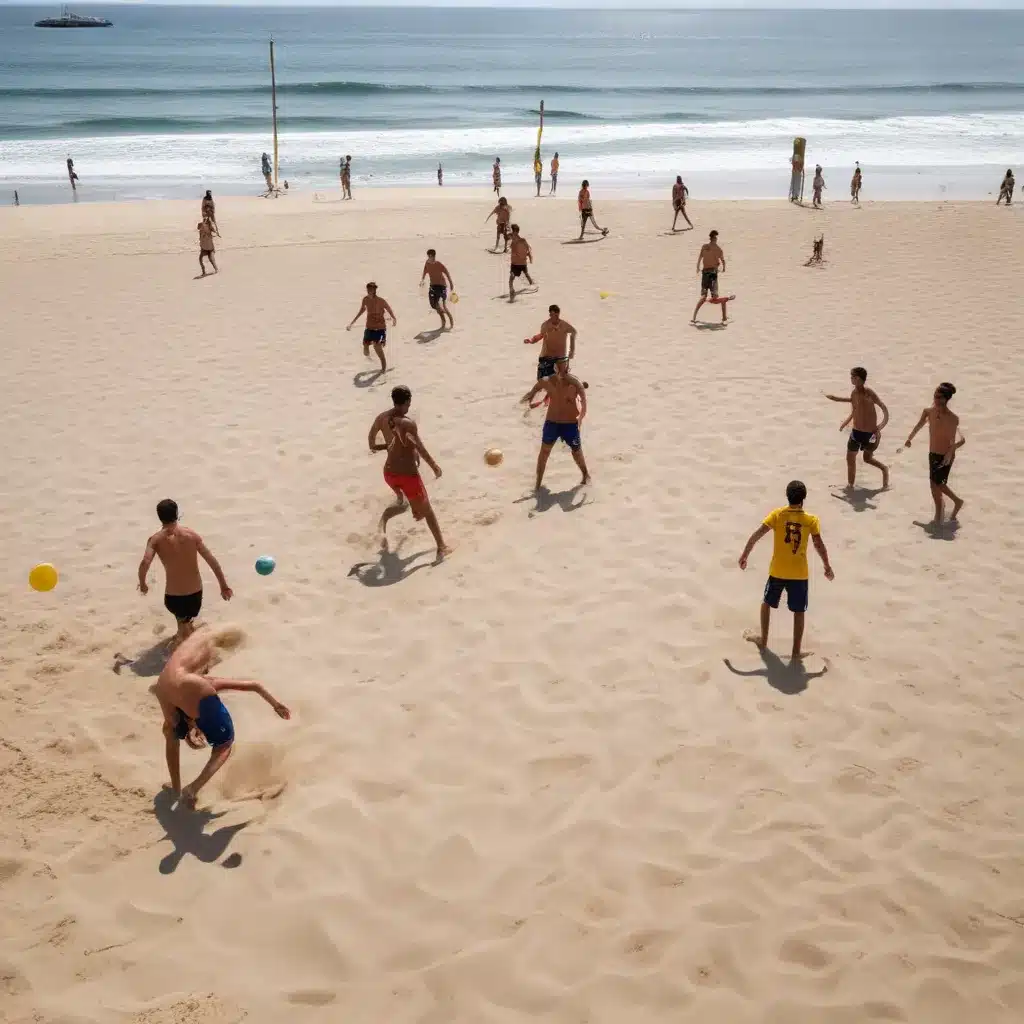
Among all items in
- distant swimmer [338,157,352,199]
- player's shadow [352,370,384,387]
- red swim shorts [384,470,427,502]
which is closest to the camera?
red swim shorts [384,470,427,502]

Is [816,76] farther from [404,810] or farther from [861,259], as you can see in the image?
[404,810]

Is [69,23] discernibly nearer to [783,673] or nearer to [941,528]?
[941,528]

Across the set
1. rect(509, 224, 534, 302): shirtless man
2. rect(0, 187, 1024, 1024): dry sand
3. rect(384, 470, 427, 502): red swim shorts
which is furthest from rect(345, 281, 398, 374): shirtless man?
rect(384, 470, 427, 502): red swim shorts

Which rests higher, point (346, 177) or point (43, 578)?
point (346, 177)

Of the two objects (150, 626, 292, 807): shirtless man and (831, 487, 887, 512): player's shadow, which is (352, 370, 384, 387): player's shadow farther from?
(150, 626, 292, 807): shirtless man

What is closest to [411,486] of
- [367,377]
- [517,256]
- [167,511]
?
[167,511]

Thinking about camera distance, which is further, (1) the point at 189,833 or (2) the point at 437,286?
(2) the point at 437,286

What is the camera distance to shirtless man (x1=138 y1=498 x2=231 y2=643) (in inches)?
253

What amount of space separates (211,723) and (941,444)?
6.61 meters

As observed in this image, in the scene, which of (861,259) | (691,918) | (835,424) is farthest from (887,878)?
(861,259)

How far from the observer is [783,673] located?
21.1 ft

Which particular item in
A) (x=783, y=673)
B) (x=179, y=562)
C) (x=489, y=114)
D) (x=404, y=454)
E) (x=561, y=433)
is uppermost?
(x=489, y=114)

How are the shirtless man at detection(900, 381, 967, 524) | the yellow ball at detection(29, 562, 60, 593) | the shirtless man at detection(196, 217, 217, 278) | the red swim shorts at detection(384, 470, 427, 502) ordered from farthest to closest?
the shirtless man at detection(196, 217, 217, 278) → the shirtless man at detection(900, 381, 967, 524) → the red swim shorts at detection(384, 470, 427, 502) → the yellow ball at detection(29, 562, 60, 593)

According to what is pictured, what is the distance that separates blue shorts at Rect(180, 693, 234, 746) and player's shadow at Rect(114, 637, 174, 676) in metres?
1.59
